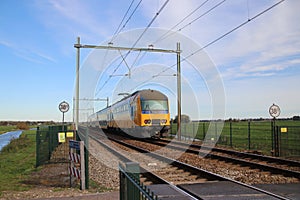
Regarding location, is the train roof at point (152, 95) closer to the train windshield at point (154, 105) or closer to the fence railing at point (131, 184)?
the train windshield at point (154, 105)

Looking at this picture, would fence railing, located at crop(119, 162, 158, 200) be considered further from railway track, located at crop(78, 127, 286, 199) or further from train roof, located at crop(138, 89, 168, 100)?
train roof, located at crop(138, 89, 168, 100)

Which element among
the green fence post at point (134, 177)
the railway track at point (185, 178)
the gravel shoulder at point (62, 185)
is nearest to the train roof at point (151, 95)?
the railway track at point (185, 178)

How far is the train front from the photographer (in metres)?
25.8

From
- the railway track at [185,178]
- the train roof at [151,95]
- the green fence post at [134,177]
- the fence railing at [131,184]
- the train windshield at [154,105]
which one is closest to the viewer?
the fence railing at [131,184]

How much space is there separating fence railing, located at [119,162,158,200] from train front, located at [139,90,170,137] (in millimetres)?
21132

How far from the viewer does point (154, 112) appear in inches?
1035

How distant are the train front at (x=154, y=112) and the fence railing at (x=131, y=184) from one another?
21132 mm

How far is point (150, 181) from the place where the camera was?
33.0ft

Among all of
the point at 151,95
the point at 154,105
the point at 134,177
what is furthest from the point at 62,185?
the point at 151,95

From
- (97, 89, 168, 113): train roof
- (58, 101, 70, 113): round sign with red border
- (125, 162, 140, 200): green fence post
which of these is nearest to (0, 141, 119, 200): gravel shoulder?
(125, 162, 140, 200): green fence post

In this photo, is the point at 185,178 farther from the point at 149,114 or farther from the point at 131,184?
the point at 149,114

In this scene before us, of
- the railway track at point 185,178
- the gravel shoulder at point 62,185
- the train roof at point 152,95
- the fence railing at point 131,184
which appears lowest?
the gravel shoulder at point 62,185

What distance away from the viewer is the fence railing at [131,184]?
11.3ft

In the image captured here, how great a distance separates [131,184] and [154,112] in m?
22.4
